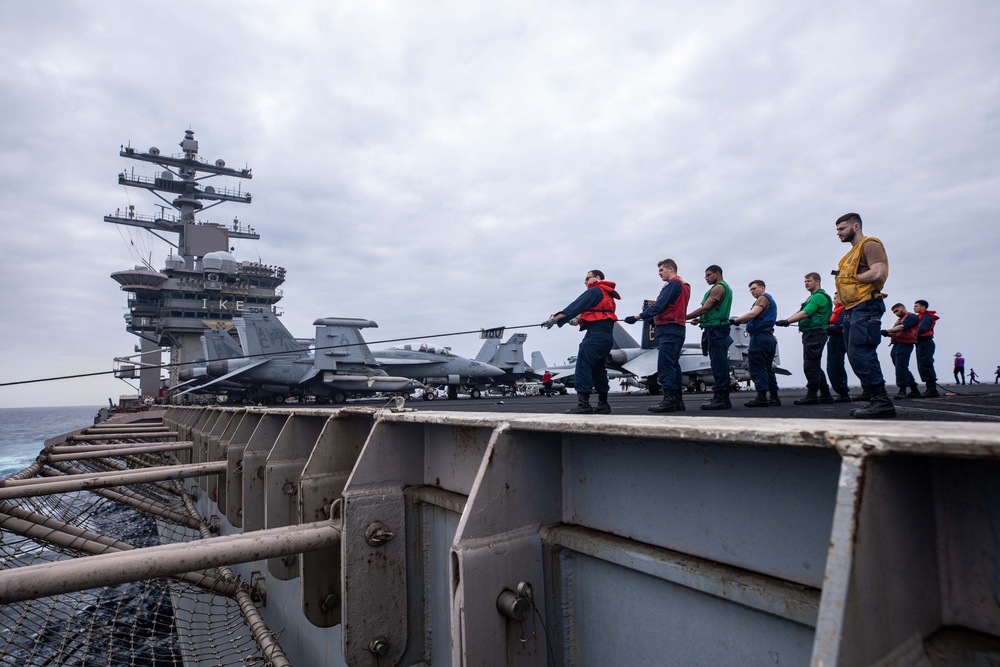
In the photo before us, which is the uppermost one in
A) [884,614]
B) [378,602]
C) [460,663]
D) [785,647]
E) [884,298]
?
[884,298]

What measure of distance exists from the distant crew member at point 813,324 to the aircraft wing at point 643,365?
10333 millimetres

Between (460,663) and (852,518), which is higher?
(852,518)

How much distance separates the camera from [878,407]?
3963 millimetres

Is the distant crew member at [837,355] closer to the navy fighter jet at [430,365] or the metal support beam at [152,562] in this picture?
the metal support beam at [152,562]

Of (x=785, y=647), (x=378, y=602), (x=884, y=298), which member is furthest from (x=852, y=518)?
(x=884, y=298)

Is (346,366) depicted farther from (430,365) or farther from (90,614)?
(90,614)

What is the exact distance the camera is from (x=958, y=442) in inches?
30.1

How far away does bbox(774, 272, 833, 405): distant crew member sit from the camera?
653cm

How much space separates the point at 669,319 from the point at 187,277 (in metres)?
41.0

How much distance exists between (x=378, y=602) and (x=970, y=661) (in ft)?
7.27

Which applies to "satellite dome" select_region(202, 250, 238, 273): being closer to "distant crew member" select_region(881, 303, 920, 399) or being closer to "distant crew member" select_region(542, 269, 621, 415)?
"distant crew member" select_region(542, 269, 621, 415)

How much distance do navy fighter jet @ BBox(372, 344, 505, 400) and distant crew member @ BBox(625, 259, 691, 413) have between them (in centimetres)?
1979

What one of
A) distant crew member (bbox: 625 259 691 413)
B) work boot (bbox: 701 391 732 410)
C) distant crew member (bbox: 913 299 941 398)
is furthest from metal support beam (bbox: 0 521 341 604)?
distant crew member (bbox: 913 299 941 398)

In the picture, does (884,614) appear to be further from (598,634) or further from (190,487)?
(190,487)
